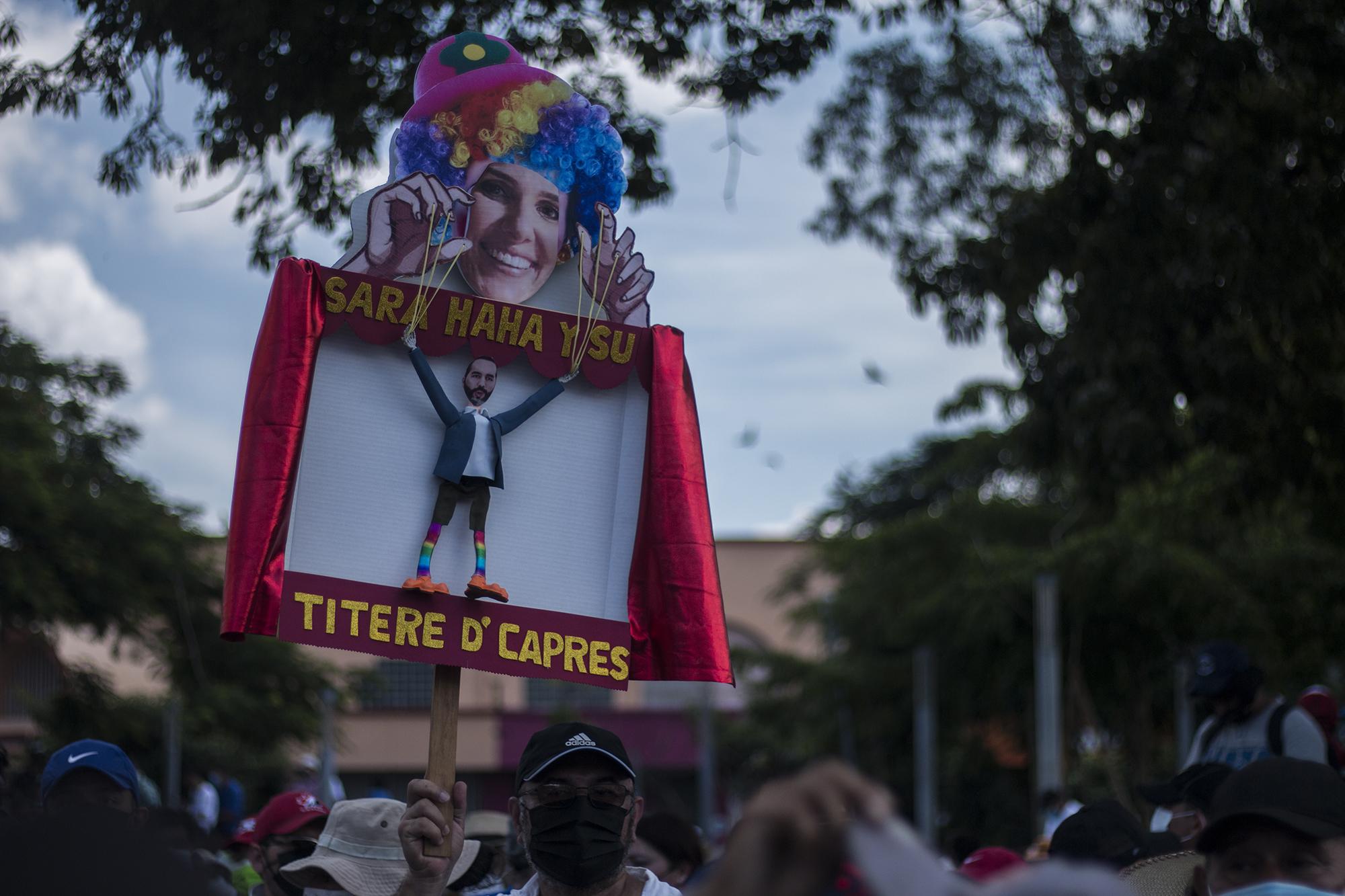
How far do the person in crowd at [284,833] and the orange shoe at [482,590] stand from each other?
4.77 ft

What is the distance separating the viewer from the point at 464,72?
14.6ft

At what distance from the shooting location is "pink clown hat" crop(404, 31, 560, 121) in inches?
167

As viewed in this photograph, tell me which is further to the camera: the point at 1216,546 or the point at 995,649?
the point at 995,649

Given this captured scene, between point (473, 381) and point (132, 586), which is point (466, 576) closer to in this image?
point (473, 381)

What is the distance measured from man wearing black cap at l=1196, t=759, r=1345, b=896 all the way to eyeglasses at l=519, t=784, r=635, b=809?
1.38 metres

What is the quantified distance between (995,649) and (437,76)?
2058cm

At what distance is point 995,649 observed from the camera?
78.4 feet

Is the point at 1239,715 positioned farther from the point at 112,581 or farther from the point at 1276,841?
the point at 112,581

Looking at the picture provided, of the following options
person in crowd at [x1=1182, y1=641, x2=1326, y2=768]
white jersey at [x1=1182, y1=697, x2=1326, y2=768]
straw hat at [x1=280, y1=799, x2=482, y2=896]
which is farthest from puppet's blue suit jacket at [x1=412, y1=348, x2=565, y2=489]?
person in crowd at [x1=1182, y1=641, x2=1326, y2=768]

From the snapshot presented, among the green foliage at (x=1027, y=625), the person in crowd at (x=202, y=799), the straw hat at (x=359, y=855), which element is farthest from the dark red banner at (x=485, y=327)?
the person in crowd at (x=202, y=799)

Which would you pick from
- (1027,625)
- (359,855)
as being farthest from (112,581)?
(359,855)

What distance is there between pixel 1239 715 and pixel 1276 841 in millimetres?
3691

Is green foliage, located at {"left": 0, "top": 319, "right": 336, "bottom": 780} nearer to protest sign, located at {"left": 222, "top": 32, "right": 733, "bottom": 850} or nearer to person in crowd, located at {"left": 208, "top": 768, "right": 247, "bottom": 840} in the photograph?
person in crowd, located at {"left": 208, "top": 768, "right": 247, "bottom": 840}

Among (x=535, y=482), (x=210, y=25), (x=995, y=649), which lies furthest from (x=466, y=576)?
(x=995, y=649)
